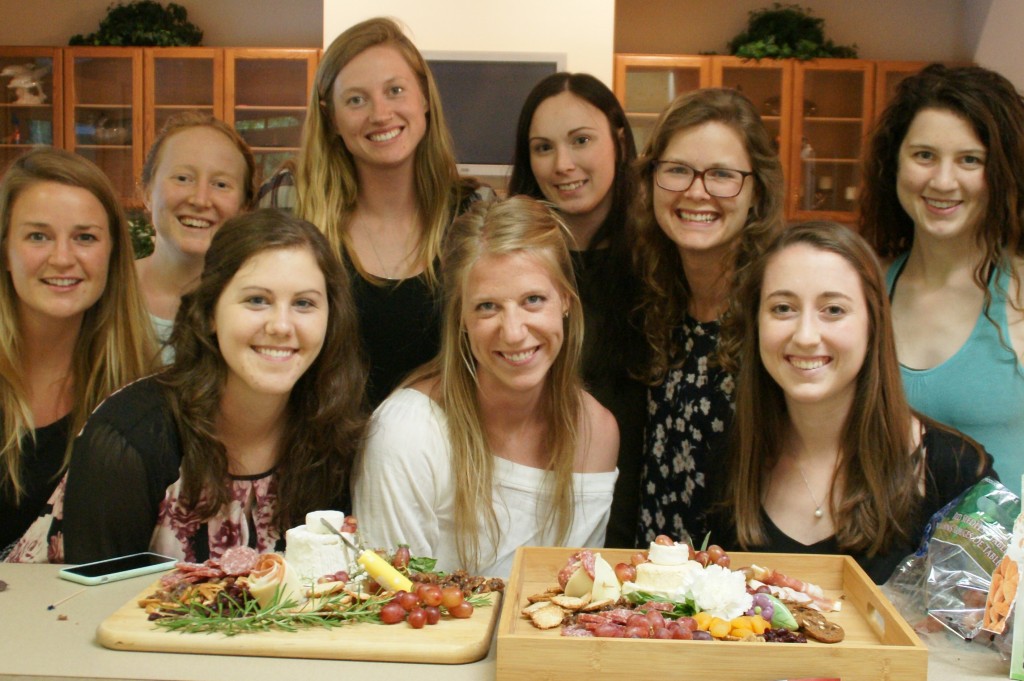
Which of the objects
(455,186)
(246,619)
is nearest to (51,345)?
(455,186)

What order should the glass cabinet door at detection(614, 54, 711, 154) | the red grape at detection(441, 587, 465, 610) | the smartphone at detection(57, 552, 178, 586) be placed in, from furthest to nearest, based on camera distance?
the glass cabinet door at detection(614, 54, 711, 154) → the smartphone at detection(57, 552, 178, 586) → the red grape at detection(441, 587, 465, 610)

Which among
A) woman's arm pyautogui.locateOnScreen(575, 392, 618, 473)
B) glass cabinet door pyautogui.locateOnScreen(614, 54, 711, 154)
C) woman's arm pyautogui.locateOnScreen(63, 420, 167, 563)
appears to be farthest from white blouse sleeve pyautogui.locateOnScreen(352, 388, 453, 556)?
glass cabinet door pyautogui.locateOnScreen(614, 54, 711, 154)

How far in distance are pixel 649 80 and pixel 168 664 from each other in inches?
195

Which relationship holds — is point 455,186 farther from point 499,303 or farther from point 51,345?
point 51,345

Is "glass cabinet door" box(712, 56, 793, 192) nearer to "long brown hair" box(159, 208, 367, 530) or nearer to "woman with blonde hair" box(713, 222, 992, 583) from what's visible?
"woman with blonde hair" box(713, 222, 992, 583)

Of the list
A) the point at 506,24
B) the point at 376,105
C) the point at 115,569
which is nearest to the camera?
the point at 115,569

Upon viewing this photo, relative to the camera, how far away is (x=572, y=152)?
2674mm

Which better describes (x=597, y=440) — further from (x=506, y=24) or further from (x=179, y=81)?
(x=179, y=81)

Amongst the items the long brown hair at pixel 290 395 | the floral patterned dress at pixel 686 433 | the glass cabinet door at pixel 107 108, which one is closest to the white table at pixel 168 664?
the long brown hair at pixel 290 395

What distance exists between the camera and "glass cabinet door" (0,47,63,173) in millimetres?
6031

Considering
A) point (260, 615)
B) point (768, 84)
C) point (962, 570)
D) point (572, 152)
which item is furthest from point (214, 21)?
point (962, 570)

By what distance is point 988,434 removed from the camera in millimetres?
2260

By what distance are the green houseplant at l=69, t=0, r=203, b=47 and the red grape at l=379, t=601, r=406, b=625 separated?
5.33 m

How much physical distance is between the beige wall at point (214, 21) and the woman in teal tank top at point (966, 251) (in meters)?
4.58
